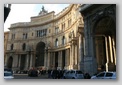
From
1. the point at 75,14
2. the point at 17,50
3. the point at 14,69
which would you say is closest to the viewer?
the point at 14,69

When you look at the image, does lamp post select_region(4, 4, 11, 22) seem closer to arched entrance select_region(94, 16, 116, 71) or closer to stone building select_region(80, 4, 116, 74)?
stone building select_region(80, 4, 116, 74)

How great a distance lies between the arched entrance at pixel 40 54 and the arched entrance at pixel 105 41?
1.97 meters

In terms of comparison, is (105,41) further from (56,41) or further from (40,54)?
(40,54)

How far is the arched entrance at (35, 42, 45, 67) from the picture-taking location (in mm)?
7287

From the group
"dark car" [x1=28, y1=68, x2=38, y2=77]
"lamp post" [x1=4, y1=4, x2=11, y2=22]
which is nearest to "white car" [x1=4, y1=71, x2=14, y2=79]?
"dark car" [x1=28, y1=68, x2=38, y2=77]

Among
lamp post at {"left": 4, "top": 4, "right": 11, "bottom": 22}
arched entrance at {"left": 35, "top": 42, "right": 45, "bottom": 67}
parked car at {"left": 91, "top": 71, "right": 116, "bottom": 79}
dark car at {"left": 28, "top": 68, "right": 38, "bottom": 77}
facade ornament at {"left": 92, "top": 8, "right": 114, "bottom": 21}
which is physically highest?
facade ornament at {"left": 92, "top": 8, "right": 114, "bottom": 21}

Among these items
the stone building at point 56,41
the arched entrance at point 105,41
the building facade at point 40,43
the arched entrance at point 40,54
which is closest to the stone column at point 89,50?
the stone building at point 56,41

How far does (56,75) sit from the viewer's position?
659cm

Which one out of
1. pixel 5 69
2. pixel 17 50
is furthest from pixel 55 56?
pixel 5 69

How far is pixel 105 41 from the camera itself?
10.7 m

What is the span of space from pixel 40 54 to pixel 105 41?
389 centimetres

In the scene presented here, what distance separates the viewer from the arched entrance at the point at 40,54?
729 cm
